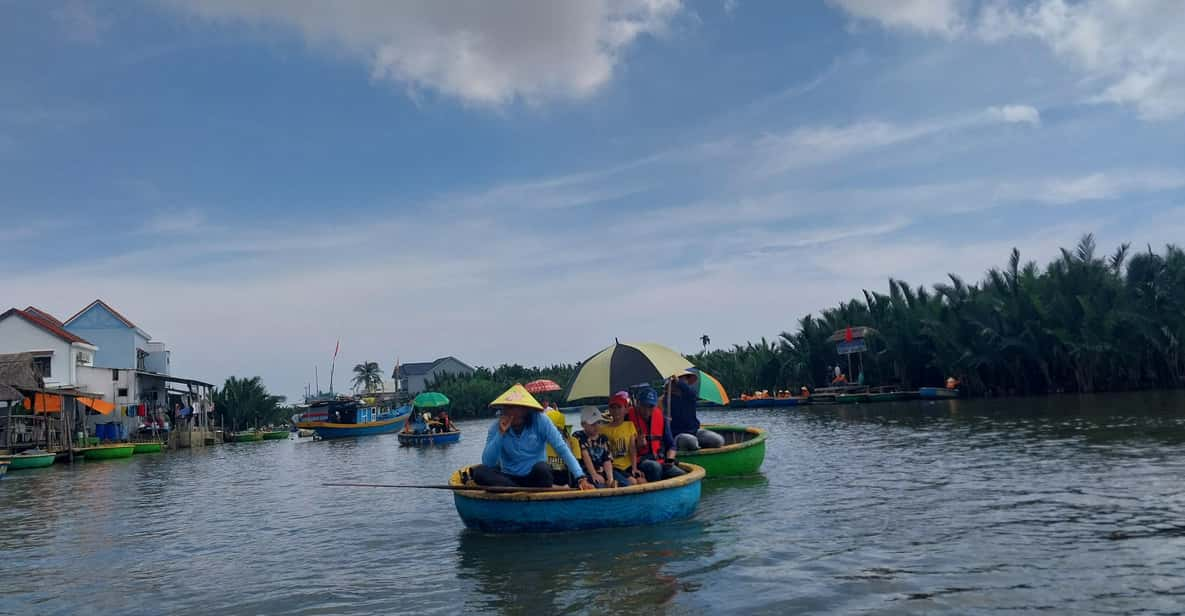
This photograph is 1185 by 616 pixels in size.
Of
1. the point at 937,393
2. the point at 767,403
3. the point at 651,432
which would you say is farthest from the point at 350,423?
the point at 651,432

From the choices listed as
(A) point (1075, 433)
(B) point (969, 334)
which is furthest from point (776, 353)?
(A) point (1075, 433)

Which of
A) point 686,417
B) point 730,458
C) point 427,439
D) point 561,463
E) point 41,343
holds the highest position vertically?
point 41,343

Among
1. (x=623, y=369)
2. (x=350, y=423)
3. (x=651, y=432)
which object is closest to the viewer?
(x=651, y=432)

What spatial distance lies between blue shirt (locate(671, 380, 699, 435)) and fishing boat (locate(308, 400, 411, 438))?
1539 inches

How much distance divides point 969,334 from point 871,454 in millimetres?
27264

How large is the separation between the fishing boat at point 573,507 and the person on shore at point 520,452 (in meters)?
0.28

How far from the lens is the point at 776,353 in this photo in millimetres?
58406

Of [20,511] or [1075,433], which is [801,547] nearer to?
[1075,433]

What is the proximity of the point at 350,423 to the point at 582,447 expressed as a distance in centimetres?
Result: 4211

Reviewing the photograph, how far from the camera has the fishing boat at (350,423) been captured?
1948 inches

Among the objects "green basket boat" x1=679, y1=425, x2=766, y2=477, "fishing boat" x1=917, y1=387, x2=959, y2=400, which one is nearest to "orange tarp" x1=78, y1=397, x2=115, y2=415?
"green basket boat" x1=679, y1=425, x2=766, y2=477

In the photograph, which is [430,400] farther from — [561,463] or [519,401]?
[519,401]

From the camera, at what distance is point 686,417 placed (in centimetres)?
1467

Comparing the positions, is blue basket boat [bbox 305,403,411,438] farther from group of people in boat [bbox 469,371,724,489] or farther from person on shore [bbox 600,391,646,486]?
person on shore [bbox 600,391,646,486]
